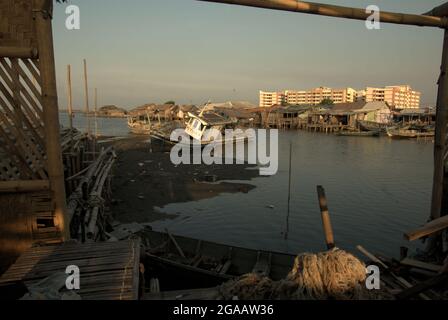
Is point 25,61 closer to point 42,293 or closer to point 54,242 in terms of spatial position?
point 54,242

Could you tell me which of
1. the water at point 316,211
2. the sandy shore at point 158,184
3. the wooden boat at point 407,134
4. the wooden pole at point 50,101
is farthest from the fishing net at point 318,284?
the wooden boat at point 407,134

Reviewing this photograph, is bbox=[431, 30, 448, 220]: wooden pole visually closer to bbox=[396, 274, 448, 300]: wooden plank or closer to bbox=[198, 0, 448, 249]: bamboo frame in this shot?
bbox=[198, 0, 448, 249]: bamboo frame

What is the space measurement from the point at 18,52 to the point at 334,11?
5052 mm

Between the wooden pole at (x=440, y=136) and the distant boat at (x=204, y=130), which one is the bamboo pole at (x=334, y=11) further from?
the distant boat at (x=204, y=130)

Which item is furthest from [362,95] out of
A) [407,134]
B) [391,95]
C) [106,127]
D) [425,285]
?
[425,285]

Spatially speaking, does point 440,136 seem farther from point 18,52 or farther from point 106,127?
point 106,127

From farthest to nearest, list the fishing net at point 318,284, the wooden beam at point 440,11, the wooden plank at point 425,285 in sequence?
the wooden beam at point 440,11, the wooden plank at point 425,285, the fishing net at point 318,284

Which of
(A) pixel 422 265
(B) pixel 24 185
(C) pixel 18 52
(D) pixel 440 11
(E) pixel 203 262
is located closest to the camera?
(C) pixel 18 52

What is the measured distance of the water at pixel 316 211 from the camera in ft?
41.7

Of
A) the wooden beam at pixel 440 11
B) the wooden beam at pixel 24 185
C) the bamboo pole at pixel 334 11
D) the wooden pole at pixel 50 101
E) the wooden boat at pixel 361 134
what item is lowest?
the wooden boat at pixel 361 134

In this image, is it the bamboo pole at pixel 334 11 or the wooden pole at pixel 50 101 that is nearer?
the bamboo pole at pixel 334 11

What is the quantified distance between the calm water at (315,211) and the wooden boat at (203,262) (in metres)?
2.81

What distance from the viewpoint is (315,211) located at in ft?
53.2
